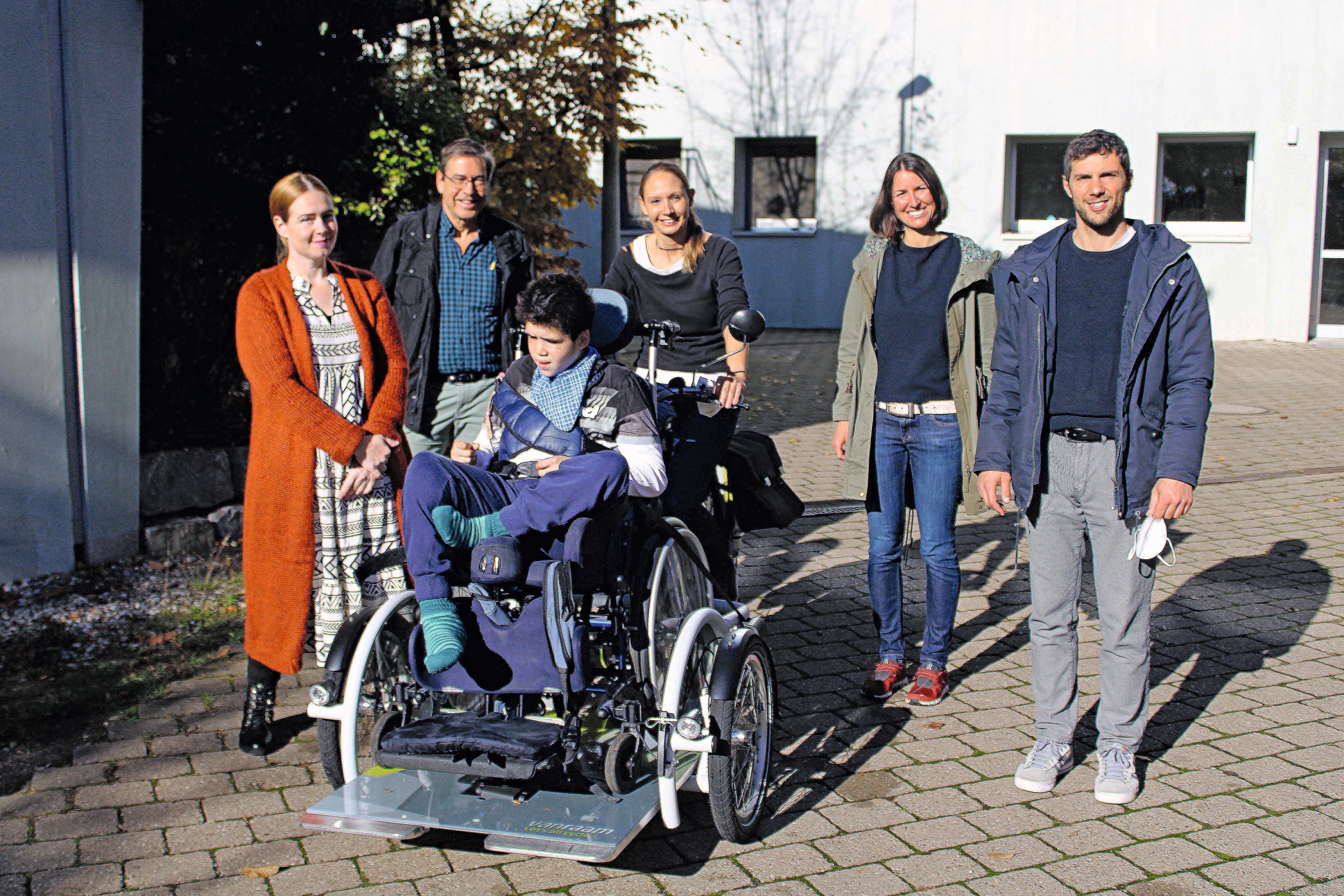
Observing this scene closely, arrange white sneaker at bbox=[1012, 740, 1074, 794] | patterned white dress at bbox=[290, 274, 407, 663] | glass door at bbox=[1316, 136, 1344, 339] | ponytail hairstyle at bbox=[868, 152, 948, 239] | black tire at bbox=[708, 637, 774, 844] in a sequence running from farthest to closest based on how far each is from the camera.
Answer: glass door at bbox=[1316, 136, 1344, 339] < ponytail hairstyle at bbox=[868, 152, 948, 239] < patterned white dress at bbox=[290, 274, 407, 663] < white sneaker at bbox=[1012, 740, 1074, 794] < black tire at bbox=[708, 637, 774, 844]

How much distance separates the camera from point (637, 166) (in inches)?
845

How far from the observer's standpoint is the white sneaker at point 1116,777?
4.11 meters

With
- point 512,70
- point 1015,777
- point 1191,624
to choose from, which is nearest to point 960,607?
point 1191,624

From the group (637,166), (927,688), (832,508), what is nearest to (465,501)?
(927,688)

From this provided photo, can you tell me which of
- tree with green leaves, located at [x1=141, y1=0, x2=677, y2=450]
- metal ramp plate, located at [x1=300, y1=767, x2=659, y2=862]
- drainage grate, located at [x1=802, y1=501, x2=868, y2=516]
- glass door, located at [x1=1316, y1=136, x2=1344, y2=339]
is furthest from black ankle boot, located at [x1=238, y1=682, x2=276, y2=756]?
glass door, located at [x1=1316, y1=136, x2=1344, y2=339]

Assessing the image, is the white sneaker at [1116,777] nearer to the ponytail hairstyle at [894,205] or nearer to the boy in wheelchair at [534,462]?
the boy in wheelchair at [534,462]

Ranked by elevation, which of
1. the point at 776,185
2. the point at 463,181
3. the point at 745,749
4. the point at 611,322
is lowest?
the point at 745,749

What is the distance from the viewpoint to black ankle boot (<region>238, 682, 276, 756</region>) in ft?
14.9

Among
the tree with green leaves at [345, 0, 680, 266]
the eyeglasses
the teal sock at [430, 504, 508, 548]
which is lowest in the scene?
the teal sock at [430, 504, 508, 548]

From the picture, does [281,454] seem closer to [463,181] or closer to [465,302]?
[465,302]

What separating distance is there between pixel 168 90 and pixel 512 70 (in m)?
3.65

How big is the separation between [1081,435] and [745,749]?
4.75 feet

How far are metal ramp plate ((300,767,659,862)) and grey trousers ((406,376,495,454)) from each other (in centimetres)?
190

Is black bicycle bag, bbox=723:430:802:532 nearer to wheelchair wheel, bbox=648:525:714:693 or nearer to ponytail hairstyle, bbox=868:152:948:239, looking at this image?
wheelchair wheel, bbox=648:525:714:693
